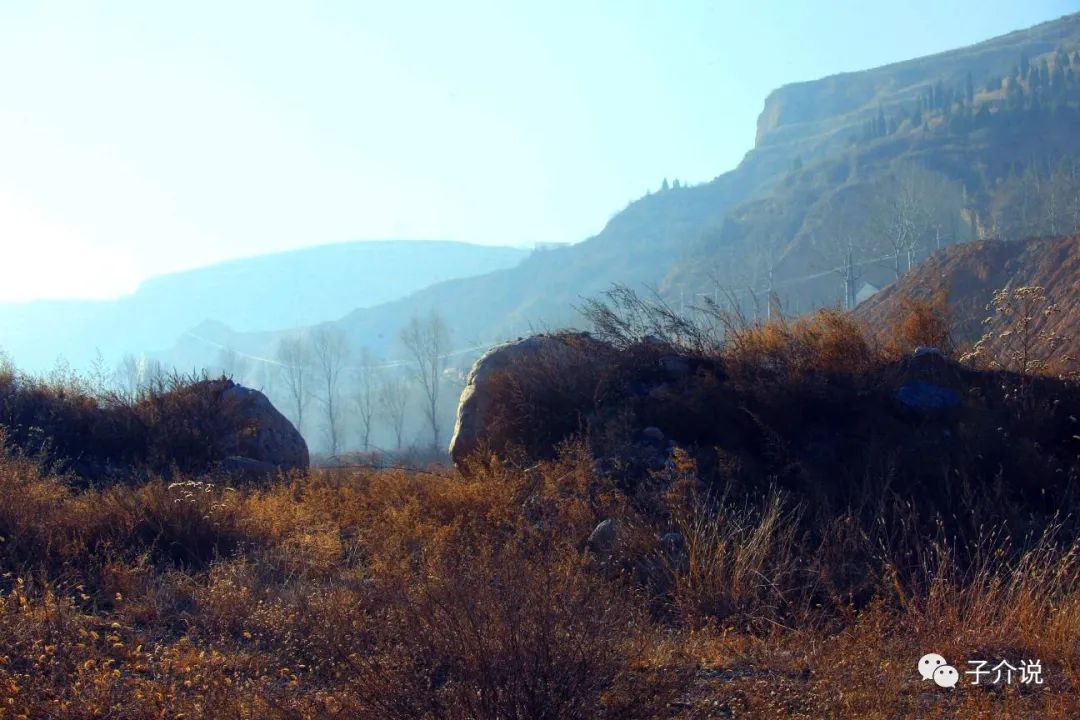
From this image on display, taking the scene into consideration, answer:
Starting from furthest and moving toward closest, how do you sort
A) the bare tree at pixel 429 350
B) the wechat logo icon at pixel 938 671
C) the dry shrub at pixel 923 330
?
the bare tree at pixel 429 350 → the dry shrub at pixel 923 330 → the wechat logo icon at pixel 938 671

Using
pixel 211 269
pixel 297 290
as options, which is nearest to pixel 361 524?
pixel 297 290

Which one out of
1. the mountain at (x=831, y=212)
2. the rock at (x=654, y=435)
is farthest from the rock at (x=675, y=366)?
the mountain at (x=831, y=212)

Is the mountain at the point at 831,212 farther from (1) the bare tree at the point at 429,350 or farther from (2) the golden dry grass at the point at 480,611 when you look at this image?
(2) the golden dry grass at the point at 480,611

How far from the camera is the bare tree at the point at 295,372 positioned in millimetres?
75250

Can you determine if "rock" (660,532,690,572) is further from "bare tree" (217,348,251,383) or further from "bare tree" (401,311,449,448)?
"bare tree" (401,311,449,448)

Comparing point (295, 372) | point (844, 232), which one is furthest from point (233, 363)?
point (844, 232)

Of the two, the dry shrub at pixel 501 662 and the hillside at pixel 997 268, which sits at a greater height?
the dry shrub at pixel 501 662

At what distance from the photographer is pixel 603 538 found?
7422 mm

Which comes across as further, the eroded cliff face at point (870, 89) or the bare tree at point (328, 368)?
the eroded cliff face at point (870, 89)

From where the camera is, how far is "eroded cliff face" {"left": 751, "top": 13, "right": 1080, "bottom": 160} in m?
138

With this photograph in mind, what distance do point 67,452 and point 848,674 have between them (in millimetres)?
11072

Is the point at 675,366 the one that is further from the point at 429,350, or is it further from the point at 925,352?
the point at 429,350

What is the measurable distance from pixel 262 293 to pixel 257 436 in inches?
6106

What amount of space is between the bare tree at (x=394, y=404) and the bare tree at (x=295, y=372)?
6501mm
